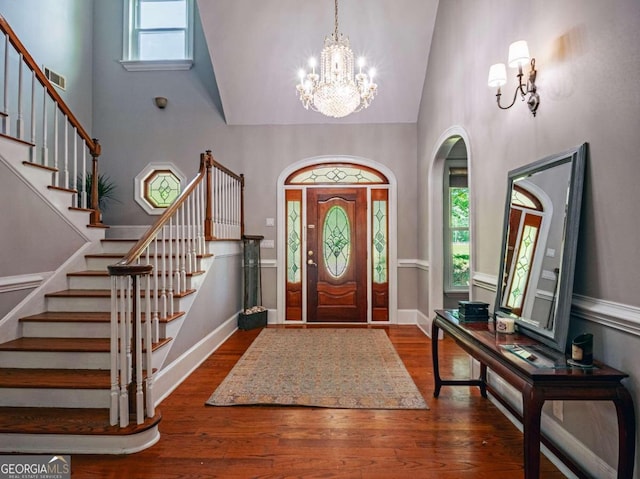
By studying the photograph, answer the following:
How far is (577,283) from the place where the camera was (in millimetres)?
1879

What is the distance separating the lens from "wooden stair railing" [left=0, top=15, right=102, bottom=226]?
3.09m

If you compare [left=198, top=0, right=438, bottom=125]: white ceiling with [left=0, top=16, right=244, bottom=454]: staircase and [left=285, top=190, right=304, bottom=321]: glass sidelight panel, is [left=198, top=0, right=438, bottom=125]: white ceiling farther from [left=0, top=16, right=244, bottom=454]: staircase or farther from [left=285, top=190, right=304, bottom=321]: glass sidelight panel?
[left=0, top=16, right=244, bottom=454]: staircase

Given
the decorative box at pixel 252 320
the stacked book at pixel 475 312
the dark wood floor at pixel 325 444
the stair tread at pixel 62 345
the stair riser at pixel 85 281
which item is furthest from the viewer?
the decorative box at pixel 252 320

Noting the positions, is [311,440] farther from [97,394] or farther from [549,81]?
[549,81]

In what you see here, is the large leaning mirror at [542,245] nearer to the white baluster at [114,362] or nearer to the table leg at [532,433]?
the table leg at [532,433]

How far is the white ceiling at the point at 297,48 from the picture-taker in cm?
450

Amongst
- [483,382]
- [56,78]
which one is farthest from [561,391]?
[56,78]

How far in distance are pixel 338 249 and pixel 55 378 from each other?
12.2 feet

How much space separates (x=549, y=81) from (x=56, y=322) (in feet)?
12.4

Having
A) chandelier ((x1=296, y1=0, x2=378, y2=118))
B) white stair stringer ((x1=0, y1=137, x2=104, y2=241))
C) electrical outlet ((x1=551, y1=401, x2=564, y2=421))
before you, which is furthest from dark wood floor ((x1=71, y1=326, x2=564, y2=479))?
chandelier ((x1=296, y1=0, x2=378, y2=118))

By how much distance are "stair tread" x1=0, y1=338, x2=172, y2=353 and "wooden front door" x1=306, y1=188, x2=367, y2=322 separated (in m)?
2.87

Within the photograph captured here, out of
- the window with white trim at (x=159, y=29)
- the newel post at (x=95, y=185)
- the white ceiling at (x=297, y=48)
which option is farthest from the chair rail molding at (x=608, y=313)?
the window with white trim at (x=159, y=29)

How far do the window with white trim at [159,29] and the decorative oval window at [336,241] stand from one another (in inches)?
127

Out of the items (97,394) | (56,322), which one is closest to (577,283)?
(97,394)
